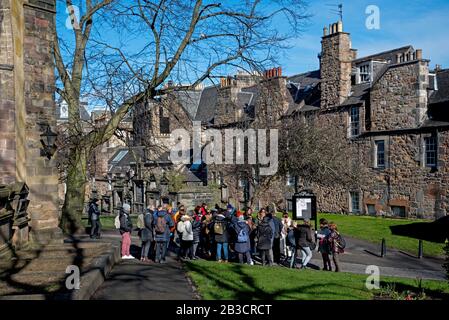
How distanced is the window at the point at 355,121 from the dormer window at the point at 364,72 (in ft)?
7.87

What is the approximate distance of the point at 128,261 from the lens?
15.8 metres

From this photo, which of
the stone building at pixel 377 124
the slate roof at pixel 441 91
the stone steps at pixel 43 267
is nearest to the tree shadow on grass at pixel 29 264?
the stone steps at pixel 43 267

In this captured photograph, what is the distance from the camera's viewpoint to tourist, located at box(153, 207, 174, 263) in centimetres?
1609

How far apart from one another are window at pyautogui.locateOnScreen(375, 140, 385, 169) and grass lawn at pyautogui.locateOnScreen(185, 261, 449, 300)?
2122cm

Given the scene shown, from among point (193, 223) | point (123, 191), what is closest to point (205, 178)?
point (123, 191)

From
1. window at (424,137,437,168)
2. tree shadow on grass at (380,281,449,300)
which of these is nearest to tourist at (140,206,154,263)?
tree shadow on grass at (380,281,449,300)

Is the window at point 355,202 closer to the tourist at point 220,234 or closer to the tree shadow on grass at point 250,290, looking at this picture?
the tourist at point 220,234

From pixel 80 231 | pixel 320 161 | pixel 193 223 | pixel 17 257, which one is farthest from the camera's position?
pixel 320 161

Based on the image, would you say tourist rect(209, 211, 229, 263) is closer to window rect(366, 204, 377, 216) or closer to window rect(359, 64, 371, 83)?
window rect(366, 204, 377, 216)

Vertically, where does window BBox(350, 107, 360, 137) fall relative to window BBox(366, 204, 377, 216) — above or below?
above

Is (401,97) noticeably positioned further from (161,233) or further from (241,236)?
(161,233)

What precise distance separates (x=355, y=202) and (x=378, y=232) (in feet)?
32.5

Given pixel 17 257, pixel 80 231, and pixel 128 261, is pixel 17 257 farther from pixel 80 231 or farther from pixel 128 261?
pixel 80 231
